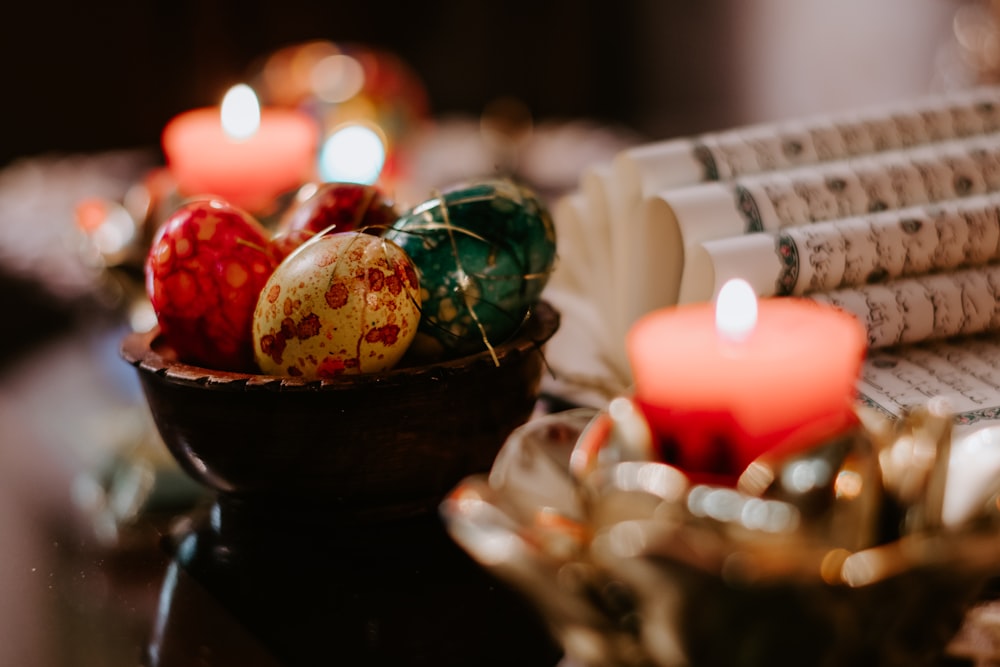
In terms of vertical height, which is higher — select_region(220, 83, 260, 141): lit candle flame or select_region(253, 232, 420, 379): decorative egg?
select_region(253, 232, 420, 379): decorative egg

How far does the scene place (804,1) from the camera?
2410mm

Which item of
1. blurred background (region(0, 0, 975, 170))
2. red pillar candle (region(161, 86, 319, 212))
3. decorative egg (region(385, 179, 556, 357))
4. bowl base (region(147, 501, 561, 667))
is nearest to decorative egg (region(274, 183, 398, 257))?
decorative egg (region(385, 179, 556, 357))

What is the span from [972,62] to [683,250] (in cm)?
125

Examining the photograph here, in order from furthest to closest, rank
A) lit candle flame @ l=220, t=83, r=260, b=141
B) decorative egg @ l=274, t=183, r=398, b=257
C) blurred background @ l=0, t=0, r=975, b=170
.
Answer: blurred background @ l=0, t=0, r=975, b=170, lit candle flame @ l=220, t=83, r=260, b=141, decorative egg @ l=274, t=183, r=398, b=257

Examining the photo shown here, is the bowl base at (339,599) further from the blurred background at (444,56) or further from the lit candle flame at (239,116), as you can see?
the blurred background at (444,56)

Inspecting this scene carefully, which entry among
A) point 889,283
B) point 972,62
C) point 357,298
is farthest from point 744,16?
point 357,298

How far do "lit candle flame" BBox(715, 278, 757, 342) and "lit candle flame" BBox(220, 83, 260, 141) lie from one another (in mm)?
867

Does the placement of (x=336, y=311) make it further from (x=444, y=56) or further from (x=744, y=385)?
(x=444, y=56)

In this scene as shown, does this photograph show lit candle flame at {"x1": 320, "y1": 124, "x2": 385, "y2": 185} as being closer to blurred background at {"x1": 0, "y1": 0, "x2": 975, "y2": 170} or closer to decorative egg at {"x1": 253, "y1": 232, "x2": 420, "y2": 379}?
decorative egg at {"x1": 253, "y1": 232, "x2": 420, "y2": 379}

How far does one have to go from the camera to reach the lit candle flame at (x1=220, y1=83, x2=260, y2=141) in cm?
114

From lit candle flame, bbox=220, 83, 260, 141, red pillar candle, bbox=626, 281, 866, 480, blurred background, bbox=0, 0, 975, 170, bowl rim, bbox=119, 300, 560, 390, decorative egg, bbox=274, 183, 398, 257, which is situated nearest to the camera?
red pillar candle, bbox=626, 281, 866, 480

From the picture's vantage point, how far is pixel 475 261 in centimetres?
57

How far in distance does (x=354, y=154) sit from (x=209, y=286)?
0.66 meters

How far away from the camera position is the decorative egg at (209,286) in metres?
0.56
